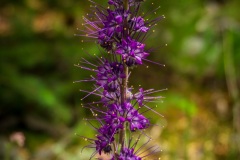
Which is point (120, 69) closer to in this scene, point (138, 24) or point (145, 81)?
point (138, 24)

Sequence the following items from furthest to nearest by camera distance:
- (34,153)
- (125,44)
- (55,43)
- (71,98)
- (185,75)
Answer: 1. (185,75)
2. (71,98)
3. (55,43)
4. (34,153)
5. (125,44)

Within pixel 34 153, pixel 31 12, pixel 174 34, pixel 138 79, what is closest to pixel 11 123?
pixel 34 153

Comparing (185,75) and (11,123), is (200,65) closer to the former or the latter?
(185,75)

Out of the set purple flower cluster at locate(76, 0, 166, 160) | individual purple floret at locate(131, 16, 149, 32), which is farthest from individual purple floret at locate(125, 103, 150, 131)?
individual purple floret at locate(131, 16, 149, 32)

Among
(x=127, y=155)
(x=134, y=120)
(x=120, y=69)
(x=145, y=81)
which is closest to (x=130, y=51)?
(x=120, y=69)

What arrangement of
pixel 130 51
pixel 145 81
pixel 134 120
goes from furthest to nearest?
pixel 145 81 < pixel 134 120 < pixel 130 51

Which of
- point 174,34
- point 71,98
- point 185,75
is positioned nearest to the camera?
point 71,98
